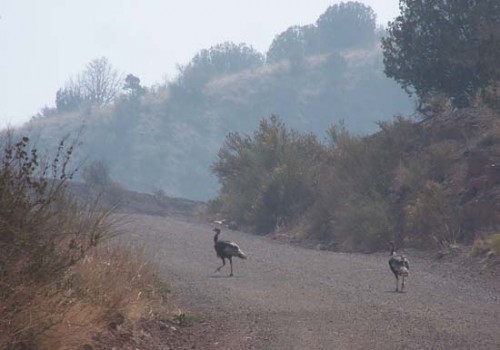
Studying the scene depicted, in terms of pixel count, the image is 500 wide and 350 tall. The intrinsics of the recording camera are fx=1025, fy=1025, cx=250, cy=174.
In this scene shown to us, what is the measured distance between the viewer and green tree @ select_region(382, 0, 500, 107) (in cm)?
3841

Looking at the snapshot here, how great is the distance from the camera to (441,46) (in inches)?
1539

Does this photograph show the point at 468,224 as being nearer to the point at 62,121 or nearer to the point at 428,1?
the point at 428,1

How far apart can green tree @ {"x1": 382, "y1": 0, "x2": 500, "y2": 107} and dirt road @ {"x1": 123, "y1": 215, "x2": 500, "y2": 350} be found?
13227mm

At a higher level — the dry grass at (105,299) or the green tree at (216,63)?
the green tree at (216,63)

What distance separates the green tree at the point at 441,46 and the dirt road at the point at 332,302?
521 inches

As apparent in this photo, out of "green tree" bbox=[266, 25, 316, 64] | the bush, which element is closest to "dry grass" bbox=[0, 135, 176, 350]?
the bush

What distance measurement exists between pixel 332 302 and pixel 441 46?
23660mm

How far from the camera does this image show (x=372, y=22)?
494ft

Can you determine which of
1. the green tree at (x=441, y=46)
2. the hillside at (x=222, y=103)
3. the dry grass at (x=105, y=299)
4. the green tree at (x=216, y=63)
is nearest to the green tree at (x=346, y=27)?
the hillside at (x=222, y=103)

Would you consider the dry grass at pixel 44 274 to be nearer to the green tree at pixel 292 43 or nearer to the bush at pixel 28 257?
the bush at pixel 28 257

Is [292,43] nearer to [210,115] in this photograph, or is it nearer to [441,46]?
[210,115]

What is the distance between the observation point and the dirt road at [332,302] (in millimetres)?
13469

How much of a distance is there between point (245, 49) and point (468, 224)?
128849 mm

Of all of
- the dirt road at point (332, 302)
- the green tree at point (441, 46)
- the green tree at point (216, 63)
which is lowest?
the dirt road at point (332, 302)
